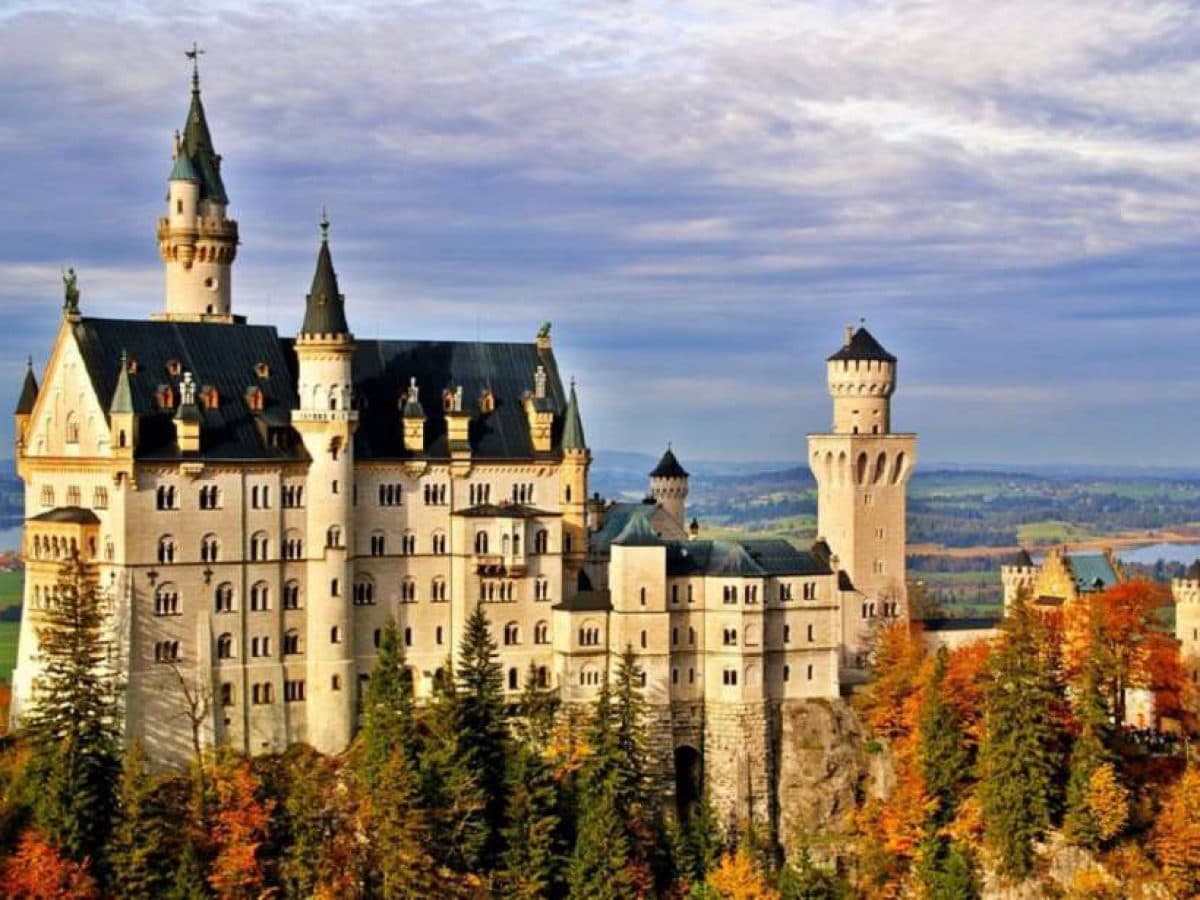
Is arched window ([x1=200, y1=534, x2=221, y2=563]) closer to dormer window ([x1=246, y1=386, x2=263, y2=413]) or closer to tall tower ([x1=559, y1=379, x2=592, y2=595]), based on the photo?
dormer window ([x1=246, y1=386, x2=263, y2=413])

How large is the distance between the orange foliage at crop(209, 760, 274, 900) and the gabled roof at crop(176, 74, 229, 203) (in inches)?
1124

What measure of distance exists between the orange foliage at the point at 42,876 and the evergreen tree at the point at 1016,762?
3893 cm

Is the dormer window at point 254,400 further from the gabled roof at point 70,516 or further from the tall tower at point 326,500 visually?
the gabled roof at point 70,516

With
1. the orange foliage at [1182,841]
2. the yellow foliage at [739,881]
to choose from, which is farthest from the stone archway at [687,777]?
the orange foliage at [1182,841]

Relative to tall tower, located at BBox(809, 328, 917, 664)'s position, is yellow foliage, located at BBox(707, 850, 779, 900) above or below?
below

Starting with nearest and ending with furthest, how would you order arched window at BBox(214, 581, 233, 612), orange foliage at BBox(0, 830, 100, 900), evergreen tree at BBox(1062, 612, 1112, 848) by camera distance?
orange foliage at BBox(0, 830, 100, 900) → arched window at BBox(214, 581, 233, 612) → evergreen tree at BBox(1062, 612, 1112, 848)

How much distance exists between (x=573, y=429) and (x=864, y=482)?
17.3 meters

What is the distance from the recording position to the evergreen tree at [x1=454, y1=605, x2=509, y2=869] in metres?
93.5

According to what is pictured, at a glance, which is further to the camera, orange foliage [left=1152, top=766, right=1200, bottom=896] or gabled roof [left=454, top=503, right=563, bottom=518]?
gabled roof [left=454, top=503, right=563, bottom=518]

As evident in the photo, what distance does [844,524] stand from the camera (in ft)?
373

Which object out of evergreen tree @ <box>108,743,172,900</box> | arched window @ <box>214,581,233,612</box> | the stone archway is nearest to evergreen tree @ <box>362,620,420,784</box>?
arched window @ <box>214,581,233,612</box>

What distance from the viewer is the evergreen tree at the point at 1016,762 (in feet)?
321

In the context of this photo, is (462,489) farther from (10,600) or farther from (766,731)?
(10,600)

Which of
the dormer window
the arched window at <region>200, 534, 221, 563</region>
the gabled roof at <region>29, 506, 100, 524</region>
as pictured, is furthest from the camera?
the dormer window
